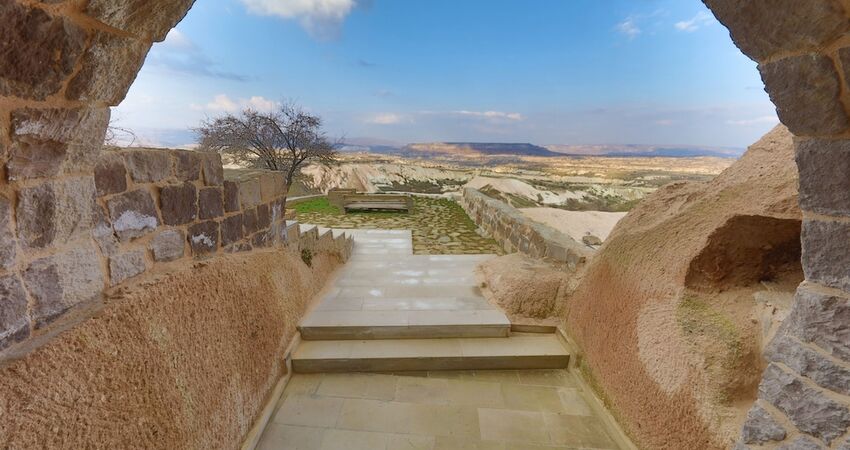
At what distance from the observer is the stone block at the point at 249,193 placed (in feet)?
8.82

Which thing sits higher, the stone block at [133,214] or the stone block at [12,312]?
the stone block at [133,214]

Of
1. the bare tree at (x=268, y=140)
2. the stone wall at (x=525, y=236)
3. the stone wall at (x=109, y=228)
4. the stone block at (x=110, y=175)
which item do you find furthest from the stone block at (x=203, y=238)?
the bare tree at (x=268, y=140)

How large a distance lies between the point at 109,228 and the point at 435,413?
2214mm

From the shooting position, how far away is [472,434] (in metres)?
2.36

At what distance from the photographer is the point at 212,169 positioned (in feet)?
7.63

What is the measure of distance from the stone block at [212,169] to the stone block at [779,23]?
261cm

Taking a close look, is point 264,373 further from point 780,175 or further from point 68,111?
point 780,175

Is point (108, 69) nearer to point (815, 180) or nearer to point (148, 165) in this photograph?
point (148, 165)

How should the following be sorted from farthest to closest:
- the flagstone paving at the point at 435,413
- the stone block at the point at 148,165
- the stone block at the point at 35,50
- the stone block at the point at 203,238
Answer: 1. the flagstone paving at the point at 435,413
2. the stone block at the point at 203,238
3. the stone block at the point at 148,165
4. the stone block at the point at 35,50

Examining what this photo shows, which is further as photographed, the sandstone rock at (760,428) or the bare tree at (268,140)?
the bare tree at (268,140)

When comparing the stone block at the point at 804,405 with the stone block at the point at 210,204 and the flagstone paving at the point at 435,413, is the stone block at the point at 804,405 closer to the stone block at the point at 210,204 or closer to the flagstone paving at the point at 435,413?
the flagstone paving at the point at 435,413

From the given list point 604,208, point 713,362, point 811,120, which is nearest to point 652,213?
point 713,362

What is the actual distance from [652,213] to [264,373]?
310 cm

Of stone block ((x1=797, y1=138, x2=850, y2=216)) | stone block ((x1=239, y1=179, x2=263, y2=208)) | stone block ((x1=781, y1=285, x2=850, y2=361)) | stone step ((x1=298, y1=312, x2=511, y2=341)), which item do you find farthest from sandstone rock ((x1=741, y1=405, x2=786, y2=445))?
stone block ((x1=239, y1=179, x2=263, y2=208))
